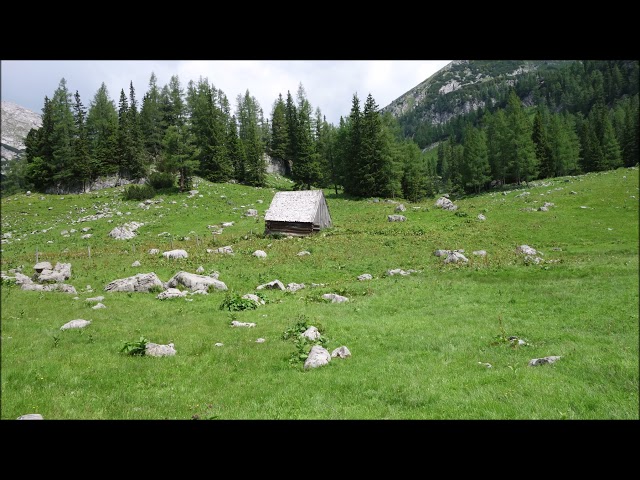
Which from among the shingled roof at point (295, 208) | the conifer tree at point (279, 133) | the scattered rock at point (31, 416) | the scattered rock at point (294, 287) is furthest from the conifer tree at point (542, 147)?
the scattered rock at point (31, 416)

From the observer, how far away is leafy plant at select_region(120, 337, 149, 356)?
41.6 ft

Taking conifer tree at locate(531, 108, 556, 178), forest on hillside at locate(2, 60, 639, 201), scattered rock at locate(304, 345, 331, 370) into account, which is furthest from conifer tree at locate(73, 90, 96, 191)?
conifer tree at locate(531, 108, 556, 178)

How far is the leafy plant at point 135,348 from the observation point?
41.6 ft

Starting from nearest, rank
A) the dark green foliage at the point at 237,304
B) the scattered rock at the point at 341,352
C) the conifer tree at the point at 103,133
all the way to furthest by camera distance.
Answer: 1. the scattered rock at the point at 341,352
2. the dark green foliage at the point at 237,304
3. the conifer tree at the point at 103,133

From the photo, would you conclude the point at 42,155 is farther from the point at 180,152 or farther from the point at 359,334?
the point at 359,334

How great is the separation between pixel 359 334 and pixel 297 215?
96.0 ft

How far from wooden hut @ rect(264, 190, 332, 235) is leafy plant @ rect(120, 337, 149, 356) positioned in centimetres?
3065

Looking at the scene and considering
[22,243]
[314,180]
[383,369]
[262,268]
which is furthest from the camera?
[314,180]

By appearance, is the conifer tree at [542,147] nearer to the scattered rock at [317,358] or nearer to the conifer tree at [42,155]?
the scattered rock at [317,358]

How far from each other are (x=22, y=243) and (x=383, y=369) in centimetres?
4519
